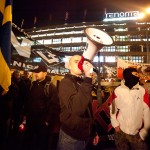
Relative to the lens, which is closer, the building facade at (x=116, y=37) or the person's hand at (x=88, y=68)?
the person's hand at (x=88, y=68)

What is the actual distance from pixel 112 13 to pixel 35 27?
1452 inches

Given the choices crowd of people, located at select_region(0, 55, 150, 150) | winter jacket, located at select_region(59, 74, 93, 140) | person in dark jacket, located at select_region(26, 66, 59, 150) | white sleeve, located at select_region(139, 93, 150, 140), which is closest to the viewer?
winter jacket, located at select_region(59, 74, 93, 140)

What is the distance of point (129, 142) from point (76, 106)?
1706 mm

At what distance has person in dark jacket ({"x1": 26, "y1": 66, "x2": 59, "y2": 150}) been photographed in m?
4.97

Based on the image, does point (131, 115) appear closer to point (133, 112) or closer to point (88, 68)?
point (133, 112)

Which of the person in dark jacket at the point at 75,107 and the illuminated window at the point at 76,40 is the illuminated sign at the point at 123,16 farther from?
the person in dark jacket at the point at 75,107

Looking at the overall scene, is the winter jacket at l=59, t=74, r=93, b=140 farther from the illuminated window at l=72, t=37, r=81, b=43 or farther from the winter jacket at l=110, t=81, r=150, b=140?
the illuminated window at l=72, t=37, r=81, b=43

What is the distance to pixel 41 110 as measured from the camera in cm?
505

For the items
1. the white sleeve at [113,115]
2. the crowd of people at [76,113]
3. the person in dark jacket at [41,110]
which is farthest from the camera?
the person in dark jacket at [41,110]

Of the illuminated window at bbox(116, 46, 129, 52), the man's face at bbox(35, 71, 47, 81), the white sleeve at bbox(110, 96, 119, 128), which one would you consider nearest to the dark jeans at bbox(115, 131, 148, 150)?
the white sleeve at bbox(110, 96, 119, 128)

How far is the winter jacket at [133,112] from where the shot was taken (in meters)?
3.65

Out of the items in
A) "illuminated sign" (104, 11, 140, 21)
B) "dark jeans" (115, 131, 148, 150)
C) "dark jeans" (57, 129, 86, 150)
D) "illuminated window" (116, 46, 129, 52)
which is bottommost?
"dark jeans" (115, 131, 148, 150)

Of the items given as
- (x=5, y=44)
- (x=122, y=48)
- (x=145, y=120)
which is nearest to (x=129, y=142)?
(x=145, y=120)

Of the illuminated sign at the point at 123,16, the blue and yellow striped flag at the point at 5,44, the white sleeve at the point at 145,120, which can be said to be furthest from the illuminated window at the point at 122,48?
the blue and yellow striped flag at the point at 5,44
